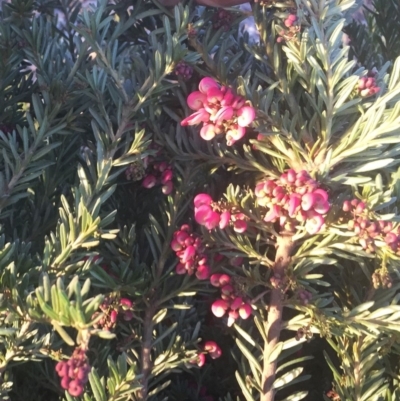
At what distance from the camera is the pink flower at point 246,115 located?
0.47 metres

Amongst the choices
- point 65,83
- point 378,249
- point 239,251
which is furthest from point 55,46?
point 378,249

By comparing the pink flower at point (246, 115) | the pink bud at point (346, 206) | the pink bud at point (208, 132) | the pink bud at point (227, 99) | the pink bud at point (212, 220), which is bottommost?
the pink bud at point (212, 220)

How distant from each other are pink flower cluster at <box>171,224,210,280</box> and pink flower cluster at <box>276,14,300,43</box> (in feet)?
0.70

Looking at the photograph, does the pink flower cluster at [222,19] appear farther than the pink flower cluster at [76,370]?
Yes

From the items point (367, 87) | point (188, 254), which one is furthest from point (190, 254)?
point (367, 87)

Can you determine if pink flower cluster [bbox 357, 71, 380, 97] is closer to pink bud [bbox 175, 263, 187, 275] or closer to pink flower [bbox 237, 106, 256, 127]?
pink flower [bbox 237, 106, 256, 127]

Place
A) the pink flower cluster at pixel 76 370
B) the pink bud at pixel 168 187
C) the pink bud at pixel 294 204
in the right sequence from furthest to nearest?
the pink bud at pixel 168 187 → the pink bud at pixel 294 204 → the pink flower cluster at pixel 76 370

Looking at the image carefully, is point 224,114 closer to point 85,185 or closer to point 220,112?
point 220,112

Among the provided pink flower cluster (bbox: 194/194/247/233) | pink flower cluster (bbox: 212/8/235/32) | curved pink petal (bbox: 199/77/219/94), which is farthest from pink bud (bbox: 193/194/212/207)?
pink flower cluster (bbox: 212/8/235/32)

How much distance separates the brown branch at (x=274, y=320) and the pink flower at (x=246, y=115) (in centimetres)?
14

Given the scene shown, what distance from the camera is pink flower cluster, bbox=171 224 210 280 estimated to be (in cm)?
53

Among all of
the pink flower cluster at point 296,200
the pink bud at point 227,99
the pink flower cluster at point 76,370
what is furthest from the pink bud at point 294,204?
the pink flower cluster at point 76,370

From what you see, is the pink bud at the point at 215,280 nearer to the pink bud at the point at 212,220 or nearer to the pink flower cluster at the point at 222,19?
the pink bud at the point at 212,220

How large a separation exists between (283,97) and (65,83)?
237 millimetres
